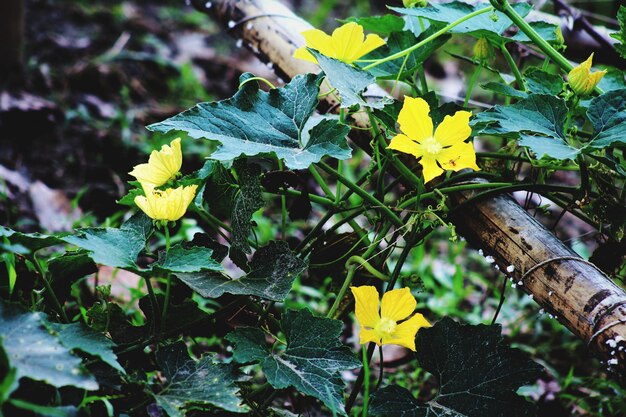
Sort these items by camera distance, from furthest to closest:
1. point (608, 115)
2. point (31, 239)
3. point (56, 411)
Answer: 1. point (608, 115)
2. point (31, 239)
3. point (56, 411)

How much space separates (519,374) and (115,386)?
2.40 feet

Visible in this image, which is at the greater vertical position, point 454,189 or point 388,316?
point 454,189

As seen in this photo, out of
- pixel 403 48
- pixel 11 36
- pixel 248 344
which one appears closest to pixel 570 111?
pixel 403 48

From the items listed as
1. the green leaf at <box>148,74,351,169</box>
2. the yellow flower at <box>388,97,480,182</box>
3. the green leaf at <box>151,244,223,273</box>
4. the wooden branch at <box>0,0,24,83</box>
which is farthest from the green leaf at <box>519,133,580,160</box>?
the wooden branch at <box>0,0,24,83</box>

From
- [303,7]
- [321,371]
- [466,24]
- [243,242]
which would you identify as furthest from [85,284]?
[303,7]

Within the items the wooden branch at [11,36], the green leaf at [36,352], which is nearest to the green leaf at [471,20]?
the green leaf at [36,352]

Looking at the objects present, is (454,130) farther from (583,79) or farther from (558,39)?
(558,39)

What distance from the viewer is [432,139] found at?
43.8 inches

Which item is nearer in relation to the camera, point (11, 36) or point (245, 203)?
point (245, 203)

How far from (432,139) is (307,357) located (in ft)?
1.53

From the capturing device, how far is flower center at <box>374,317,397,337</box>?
110cm

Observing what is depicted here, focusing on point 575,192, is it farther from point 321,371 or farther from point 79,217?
point 79,217

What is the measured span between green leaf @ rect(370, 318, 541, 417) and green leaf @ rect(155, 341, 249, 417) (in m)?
0.26

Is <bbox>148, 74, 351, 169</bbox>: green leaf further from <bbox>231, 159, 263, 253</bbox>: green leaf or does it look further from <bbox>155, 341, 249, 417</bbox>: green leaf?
<bbox>155, 341, 249, 417</bbox>: green leaf
